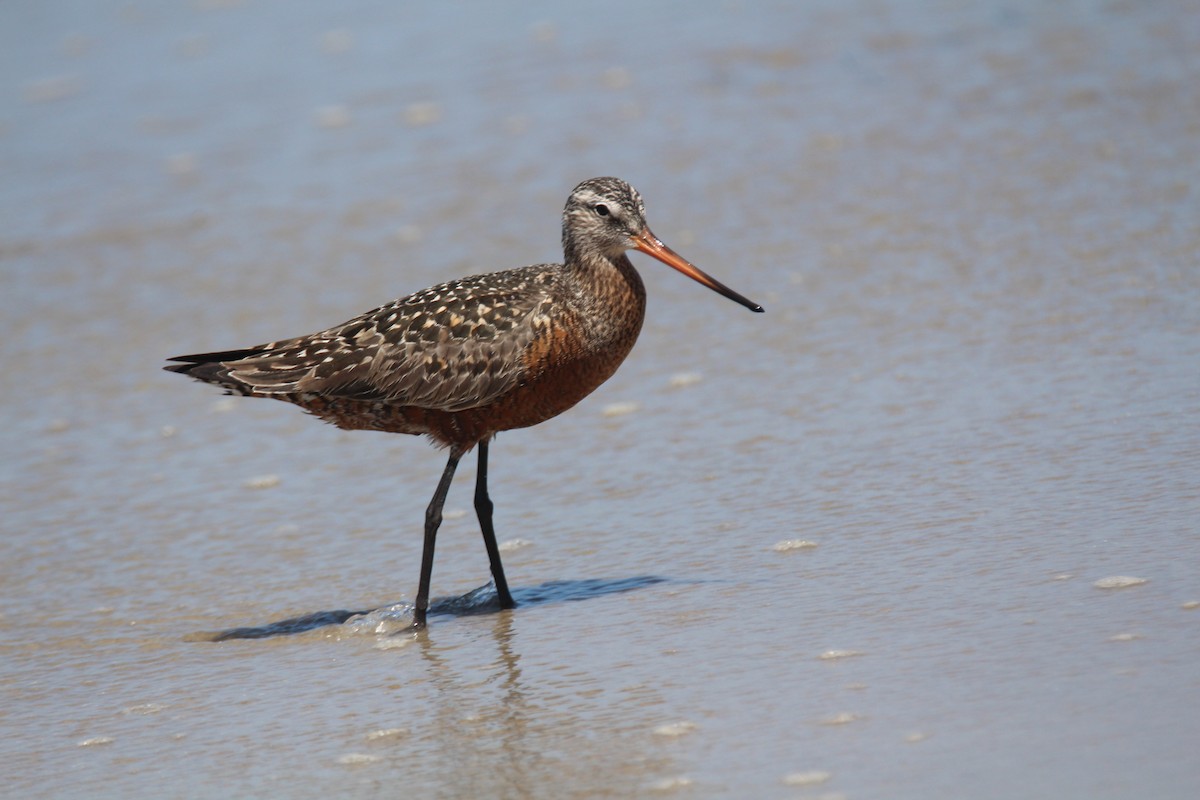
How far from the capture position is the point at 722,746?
15.0 ft

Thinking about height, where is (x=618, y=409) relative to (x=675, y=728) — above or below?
above

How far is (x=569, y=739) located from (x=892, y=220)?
18.4 feet

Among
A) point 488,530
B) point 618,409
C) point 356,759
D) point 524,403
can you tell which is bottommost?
point 356,759

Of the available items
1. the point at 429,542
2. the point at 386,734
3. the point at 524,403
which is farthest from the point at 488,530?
the point at 386,734

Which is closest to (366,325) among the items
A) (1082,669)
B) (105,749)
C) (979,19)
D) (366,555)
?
(366,555)

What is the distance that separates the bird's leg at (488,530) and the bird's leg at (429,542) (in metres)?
Answer: 0.13

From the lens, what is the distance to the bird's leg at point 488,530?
614 cm

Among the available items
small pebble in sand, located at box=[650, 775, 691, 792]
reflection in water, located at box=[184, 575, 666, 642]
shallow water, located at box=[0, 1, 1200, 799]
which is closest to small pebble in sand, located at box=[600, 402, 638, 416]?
shallow water, located at box=[0, 1, 1200, 799]

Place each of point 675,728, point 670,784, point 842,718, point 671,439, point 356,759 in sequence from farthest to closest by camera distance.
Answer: point 671,439
point 356,759
point 675,728
point 842,718
point 670,784

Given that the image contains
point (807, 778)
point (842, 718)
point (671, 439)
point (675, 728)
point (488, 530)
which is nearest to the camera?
point (807, 778)

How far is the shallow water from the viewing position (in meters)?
4.80

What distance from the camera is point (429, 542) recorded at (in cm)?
621

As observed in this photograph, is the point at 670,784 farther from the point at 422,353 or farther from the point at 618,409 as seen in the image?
the point at 618,409

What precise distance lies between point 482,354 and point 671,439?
1.57 metres
